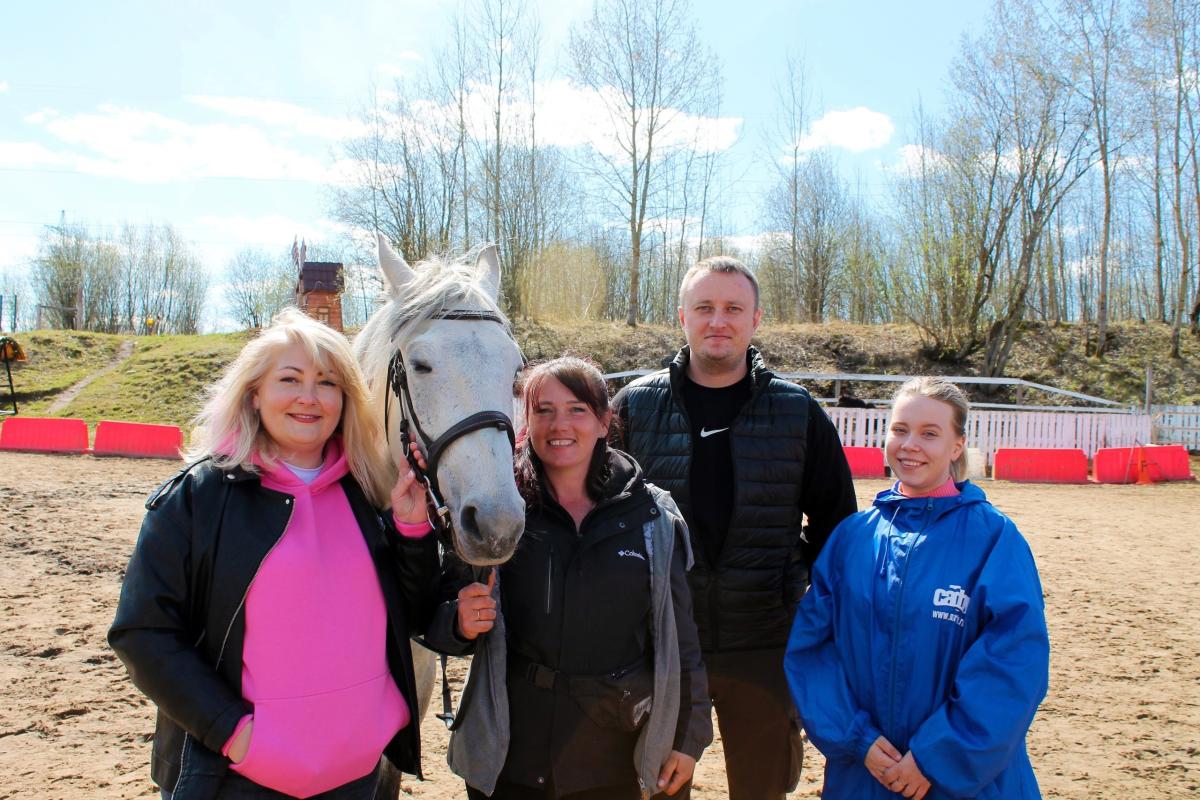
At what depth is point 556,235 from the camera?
24906 millimetres

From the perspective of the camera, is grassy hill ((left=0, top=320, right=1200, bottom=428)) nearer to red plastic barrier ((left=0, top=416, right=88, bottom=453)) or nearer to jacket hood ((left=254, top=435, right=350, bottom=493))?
red plastic barrier ((left=0, top=416, right=88, bottom=453))

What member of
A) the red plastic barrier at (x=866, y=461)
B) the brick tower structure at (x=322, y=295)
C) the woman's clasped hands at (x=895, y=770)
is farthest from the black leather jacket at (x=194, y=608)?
the red plastic barrier at (x=866, y=461)

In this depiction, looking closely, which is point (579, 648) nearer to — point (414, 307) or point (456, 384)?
A: point (456, 384)

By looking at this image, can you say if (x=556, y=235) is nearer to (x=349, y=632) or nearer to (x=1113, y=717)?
(x=1113, y=717)

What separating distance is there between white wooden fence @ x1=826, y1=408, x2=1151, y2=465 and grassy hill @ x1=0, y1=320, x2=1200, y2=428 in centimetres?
416

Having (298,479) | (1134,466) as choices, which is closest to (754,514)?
(298,479)

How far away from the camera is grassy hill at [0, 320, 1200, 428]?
18.7m

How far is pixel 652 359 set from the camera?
858 inches

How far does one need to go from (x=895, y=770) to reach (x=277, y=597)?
1601 millimetres

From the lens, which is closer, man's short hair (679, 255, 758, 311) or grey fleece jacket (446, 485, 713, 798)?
grey fleece jacket (446, 485, 713, 798)

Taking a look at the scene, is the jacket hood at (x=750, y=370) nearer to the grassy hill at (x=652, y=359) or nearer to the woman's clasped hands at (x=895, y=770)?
the woman's clasped hands at (x=895, y=770)

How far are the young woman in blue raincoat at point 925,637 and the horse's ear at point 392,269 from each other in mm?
1647

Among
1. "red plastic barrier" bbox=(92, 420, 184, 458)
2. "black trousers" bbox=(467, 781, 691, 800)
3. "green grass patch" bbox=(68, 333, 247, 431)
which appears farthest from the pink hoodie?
"green grass patch" bbox=(68, 333, 247, 431)

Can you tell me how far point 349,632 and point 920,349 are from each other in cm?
2289
